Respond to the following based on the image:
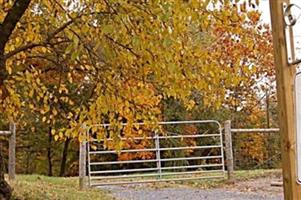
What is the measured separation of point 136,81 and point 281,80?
286 cm

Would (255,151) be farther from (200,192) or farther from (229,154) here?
(200,192)

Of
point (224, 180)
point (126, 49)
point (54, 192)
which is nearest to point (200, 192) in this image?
point (224, 180)

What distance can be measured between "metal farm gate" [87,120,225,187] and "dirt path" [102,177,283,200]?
55 cm

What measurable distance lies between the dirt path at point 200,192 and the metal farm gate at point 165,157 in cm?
55

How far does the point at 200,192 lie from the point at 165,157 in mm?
3344

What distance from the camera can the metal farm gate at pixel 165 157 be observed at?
29.8 feet

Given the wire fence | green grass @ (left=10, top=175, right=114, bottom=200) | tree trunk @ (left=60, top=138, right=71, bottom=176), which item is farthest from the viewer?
tree trunk @ (left=60, top=138, right=71, bottom=176)

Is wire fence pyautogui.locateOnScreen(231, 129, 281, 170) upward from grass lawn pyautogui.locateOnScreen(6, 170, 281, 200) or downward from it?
upward

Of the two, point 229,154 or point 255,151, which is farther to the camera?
point 255,151

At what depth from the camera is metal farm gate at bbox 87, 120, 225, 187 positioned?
9086mm

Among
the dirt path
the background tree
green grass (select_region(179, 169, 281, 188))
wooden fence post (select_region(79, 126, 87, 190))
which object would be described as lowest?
the dirt path

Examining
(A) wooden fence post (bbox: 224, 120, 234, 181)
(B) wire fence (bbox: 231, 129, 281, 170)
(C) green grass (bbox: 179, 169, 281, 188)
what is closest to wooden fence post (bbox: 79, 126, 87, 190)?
(C) green grass (bbox: 179, 169, 281, 188)

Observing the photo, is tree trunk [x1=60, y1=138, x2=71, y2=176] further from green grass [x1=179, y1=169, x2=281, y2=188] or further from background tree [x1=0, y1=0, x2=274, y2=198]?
background tree [x1=0, y1=0, x2=274, y2=198]

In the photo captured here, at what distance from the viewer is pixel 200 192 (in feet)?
25.6
